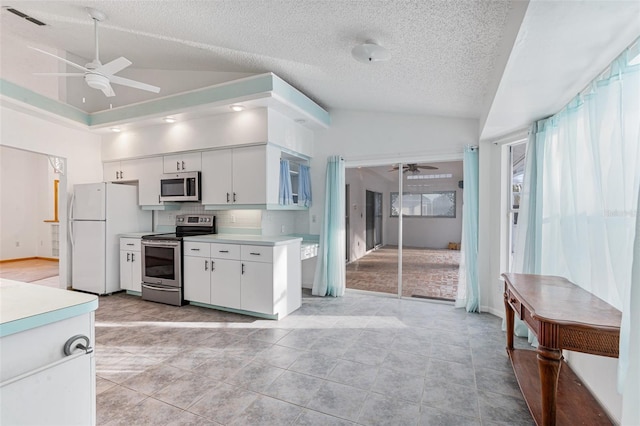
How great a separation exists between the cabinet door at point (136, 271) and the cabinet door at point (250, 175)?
185cm

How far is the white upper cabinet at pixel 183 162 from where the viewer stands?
4391 millimetres

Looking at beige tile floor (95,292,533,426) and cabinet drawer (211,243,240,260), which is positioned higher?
cabinet drawer (211,243,240,260)

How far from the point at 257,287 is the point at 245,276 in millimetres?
210

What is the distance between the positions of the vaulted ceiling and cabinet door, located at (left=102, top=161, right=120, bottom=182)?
1002mm

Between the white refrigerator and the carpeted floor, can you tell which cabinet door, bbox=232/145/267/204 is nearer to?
the white refrigerator

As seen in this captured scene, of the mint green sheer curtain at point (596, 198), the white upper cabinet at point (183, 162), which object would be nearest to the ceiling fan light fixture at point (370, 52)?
the mint green sheer curtain at point (596, 198)

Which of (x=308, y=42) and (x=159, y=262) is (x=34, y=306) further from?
(x=159, y=262)

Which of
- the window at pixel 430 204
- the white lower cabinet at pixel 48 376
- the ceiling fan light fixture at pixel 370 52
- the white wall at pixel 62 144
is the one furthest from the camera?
the window at pixel 430 204

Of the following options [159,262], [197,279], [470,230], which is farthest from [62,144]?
[470,230]

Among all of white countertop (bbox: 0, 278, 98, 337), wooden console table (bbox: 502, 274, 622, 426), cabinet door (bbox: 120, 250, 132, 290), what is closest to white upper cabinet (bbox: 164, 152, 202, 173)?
cabinet door (bbox: 120, 250, 132, 290)

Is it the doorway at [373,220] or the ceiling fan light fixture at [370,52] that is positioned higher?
the ceiling fan light fixture at [370,52]

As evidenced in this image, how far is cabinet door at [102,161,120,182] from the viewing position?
508cm

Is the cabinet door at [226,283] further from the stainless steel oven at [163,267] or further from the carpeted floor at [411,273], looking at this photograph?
the carpeted floor at [411,273]

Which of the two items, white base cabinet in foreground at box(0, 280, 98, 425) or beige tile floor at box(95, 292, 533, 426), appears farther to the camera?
beige tile floor at box(95, 292, 533, 426)
